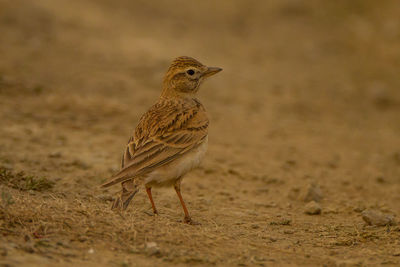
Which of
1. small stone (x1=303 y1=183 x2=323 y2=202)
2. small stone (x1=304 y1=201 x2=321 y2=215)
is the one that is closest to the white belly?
small stone (x1=304 y1=201 x2=321 y2=215)

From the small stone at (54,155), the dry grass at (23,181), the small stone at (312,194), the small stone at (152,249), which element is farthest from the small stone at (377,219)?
the small stone at (54,155)

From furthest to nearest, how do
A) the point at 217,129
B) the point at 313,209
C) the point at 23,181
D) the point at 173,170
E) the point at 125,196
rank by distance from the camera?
the point at 217,129 → the point at 313,209 → the point at 23,181 → the point at 173,170 → the point at 125,196

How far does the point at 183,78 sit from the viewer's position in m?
6.88

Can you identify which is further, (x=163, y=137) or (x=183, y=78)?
(x=183, y=78)

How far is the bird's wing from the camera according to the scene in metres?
5.46

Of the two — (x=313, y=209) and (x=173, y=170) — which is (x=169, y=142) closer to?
(x=173, y=170)

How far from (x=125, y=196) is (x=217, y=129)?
15.7 ft

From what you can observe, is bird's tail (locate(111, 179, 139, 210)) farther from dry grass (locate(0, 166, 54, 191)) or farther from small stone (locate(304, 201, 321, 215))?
small stone (locate(304, 201, 321, 215))

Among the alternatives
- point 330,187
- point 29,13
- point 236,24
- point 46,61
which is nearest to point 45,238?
point 330,187

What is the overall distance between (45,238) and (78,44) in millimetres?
8930

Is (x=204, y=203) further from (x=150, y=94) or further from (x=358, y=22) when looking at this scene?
(x=358, y=22)

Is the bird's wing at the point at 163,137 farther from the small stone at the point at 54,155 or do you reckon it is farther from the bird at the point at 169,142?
the small stone at the point at 54,155

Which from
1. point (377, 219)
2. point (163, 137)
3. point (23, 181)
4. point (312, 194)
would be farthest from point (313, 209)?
point (23, 181)

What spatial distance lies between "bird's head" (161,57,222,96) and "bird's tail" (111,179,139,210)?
5.84ft
